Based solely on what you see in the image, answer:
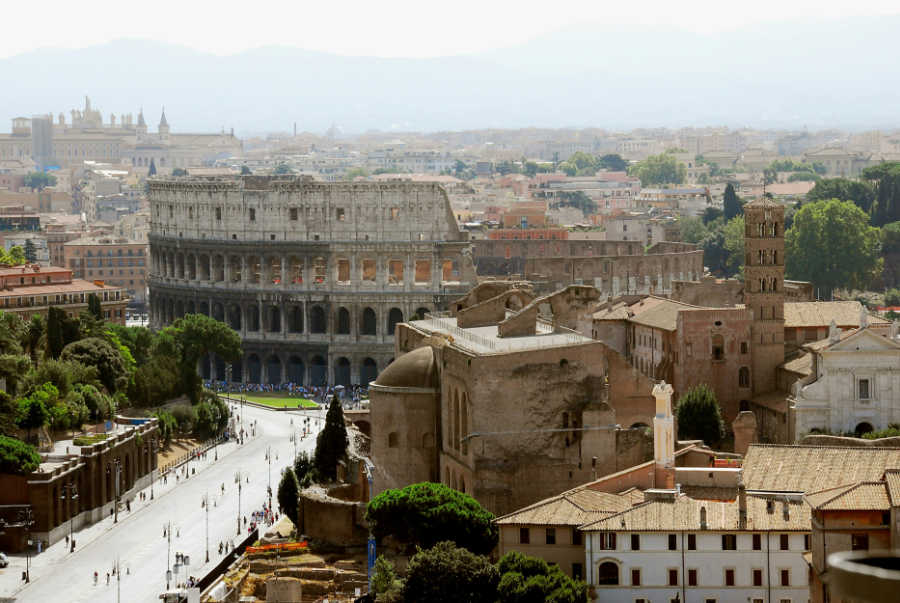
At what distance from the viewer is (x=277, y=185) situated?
12775 cm

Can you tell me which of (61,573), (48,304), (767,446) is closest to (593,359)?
(767,446)

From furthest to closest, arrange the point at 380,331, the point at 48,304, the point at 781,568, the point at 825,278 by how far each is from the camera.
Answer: the point at 825,278 < the point at 380,331 < the point at 48,304 < the point at 781,568

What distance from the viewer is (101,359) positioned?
8950cm

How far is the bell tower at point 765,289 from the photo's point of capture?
71.7 metres

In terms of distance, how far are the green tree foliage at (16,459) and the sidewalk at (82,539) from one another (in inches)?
120

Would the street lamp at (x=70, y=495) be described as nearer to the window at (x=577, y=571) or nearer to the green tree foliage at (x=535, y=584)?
the window at (x=577, y=571)

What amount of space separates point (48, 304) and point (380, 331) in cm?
2245

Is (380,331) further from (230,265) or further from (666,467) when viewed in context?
(666,467)

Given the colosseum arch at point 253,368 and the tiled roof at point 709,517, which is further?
the colosseum arch at point 253,368

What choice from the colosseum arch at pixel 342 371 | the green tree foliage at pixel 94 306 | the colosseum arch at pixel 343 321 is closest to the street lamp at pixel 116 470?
the green tree foliage at pixel 94 306

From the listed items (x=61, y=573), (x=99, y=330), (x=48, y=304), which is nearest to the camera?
(x=61, y=573)

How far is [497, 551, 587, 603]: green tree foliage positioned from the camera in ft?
154

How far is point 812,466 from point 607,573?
7.57 meters

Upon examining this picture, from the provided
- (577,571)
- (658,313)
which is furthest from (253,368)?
(577,571)
